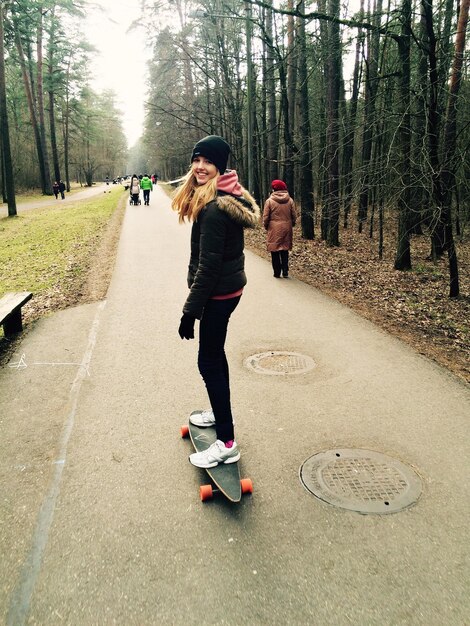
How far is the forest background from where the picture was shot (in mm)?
7750

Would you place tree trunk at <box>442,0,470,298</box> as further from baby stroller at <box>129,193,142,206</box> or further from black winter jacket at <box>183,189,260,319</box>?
baby stroller at <box>129,193,142,206</box>

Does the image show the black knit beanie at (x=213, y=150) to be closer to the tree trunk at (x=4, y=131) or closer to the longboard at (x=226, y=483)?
the longboard at (x=226, y=483)

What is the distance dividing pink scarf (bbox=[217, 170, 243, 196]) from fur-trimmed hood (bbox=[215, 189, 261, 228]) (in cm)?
3

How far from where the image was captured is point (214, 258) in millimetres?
2959

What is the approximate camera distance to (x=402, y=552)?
2.59m

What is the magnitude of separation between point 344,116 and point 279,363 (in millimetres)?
11950

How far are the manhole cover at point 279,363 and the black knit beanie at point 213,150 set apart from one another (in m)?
2.78

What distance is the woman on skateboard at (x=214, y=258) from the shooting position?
9.64 feet

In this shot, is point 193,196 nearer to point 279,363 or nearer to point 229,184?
point 229,184

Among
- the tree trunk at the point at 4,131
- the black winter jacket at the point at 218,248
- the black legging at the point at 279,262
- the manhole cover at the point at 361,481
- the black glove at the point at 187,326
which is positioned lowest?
the manhole cover at the point at 361,481

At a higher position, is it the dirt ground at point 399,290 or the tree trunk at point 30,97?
the tree trunk at point 30,97

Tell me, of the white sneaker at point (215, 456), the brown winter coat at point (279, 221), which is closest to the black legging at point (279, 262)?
the brown winter coat at point (279, 221)

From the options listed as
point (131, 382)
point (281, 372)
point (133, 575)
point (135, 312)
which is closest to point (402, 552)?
point (133, 575)

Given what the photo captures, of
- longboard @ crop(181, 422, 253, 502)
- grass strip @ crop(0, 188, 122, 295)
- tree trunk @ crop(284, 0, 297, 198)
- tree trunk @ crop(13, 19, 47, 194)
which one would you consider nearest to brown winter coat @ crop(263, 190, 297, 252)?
tree trunk @ crop(284, 0, 297, 198)
